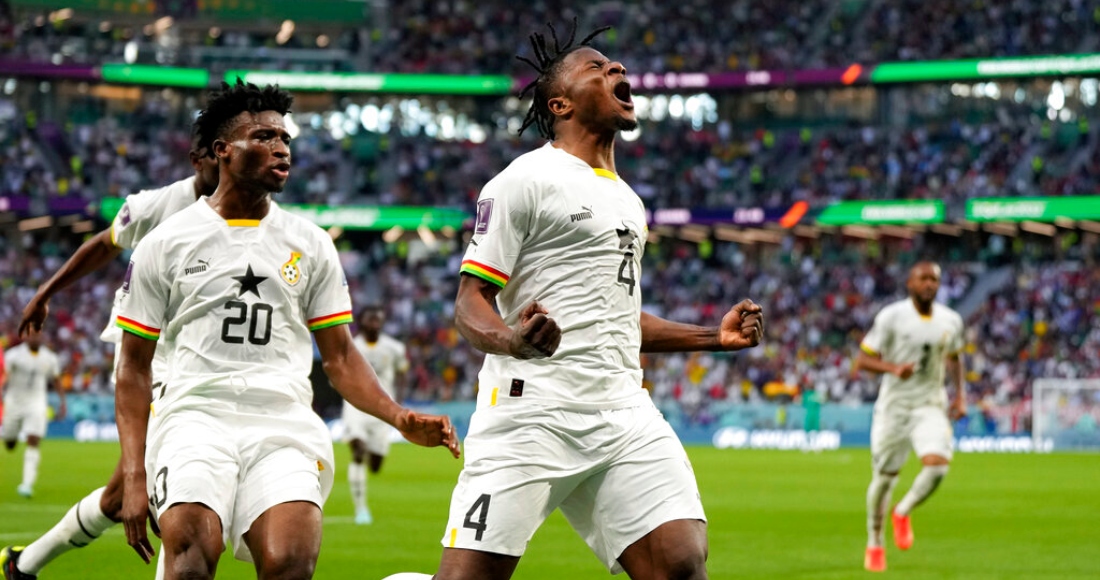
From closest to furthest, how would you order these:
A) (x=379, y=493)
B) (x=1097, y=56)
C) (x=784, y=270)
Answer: (x=379, y=493) → (x=1097, y=56) → (x=784, y=270)

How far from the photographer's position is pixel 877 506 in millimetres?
12797

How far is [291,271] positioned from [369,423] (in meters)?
11.2

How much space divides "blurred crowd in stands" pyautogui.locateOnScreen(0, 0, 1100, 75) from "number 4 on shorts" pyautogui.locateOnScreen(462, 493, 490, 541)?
4561cm

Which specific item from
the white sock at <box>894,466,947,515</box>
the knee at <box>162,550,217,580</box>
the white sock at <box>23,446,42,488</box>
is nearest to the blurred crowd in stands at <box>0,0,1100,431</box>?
the white sock at <box>23,446,42,488</box>

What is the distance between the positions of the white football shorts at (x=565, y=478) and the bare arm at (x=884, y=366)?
7.60 meters

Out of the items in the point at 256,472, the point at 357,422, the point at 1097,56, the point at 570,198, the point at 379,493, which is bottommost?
the point at 379,493

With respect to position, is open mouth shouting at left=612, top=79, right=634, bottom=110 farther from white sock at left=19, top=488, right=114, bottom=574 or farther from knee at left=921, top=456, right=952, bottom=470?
knee at left=921, top=456, right=952, bottom=470

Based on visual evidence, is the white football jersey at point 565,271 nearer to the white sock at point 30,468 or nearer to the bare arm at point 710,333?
the bare arm at point 710,333

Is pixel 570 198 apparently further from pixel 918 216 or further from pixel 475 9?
pixel 475 9

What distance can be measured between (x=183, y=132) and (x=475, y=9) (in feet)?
38.3

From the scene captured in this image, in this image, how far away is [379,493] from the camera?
70.1 ft

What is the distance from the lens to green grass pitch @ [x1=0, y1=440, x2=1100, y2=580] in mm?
12703

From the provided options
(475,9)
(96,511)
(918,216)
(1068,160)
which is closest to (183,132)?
(475,9)

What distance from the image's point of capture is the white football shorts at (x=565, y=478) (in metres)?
5.68
